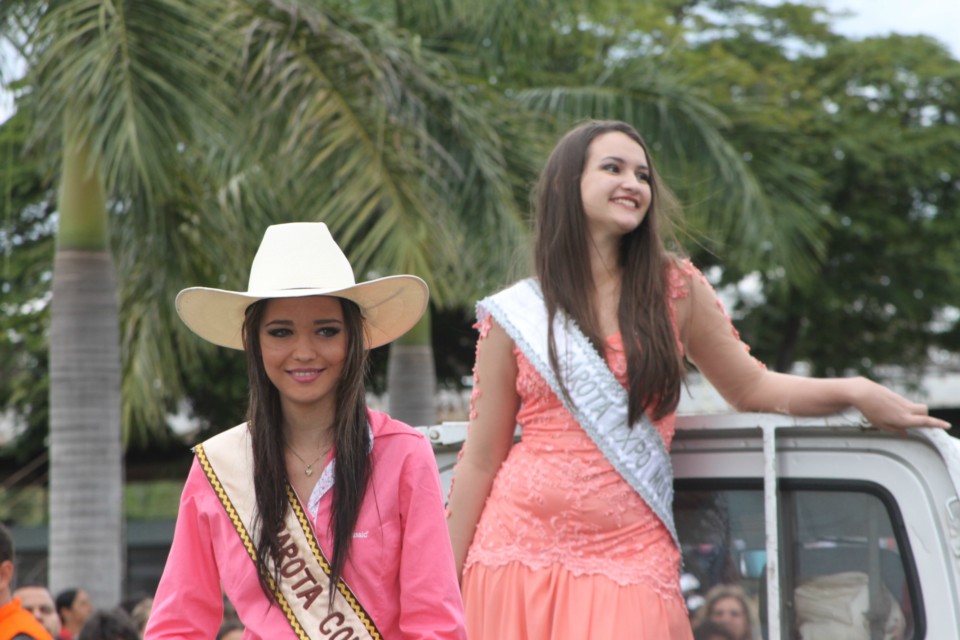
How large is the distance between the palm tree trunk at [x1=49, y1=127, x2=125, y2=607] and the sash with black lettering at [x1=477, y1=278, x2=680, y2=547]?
16.3 ft

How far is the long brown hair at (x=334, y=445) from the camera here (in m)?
2.35

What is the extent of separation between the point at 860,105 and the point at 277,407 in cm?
1730

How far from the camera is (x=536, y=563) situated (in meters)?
3.02

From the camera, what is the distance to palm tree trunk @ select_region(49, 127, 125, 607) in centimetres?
754

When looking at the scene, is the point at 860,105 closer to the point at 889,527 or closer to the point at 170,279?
the point at 170,279

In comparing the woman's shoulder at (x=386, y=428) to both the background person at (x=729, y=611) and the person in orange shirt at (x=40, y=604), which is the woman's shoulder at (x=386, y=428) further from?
the person in orange shirt at (x=40, y=604)

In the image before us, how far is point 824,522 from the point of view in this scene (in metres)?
2.93

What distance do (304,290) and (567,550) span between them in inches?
37.6

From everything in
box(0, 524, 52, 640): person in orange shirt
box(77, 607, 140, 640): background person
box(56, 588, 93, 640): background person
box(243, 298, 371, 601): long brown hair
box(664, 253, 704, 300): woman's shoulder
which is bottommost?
box(56, 588, 93, 640): background person

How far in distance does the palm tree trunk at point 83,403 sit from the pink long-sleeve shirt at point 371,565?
5367 millimetres

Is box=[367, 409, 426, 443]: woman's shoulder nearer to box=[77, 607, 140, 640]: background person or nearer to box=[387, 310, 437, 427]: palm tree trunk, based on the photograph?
box=[77, 607, 140, 640]: background person

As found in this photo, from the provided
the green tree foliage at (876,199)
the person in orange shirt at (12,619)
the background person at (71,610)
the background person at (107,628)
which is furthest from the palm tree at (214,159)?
the green tree foliage at (876,199)

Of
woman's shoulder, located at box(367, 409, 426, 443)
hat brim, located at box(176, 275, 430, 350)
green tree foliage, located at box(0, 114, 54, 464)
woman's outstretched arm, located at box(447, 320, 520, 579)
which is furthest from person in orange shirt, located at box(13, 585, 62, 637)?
green tree foliage, located at box(0, 114, 54, 464)

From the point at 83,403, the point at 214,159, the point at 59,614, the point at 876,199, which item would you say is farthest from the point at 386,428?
the point at 876,199
